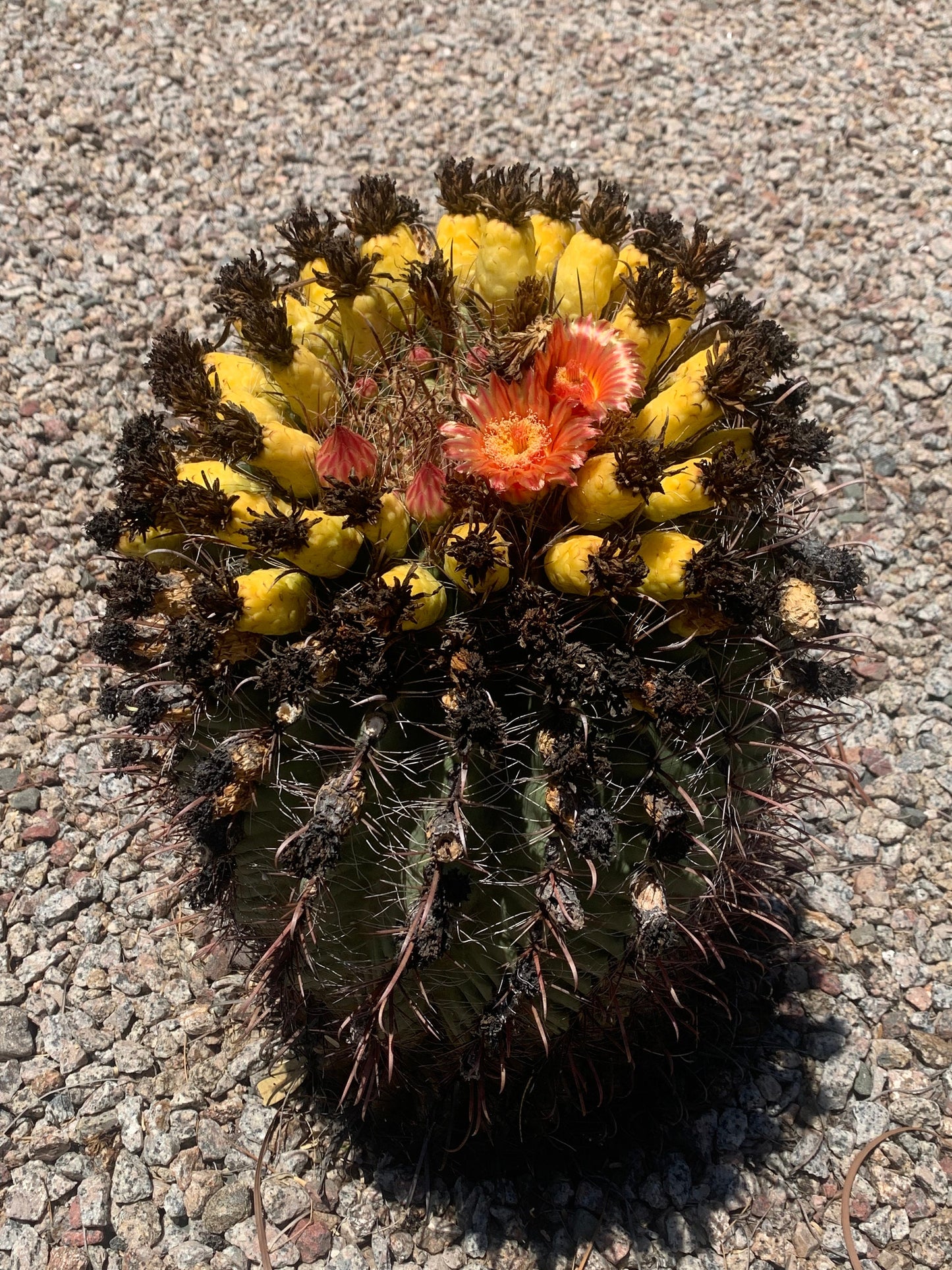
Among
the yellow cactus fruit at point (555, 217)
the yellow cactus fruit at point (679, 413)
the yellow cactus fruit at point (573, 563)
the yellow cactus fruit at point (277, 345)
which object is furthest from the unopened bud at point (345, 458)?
the yellow cactus fruit at point (555, 217)

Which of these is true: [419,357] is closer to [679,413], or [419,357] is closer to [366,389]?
[366,389]

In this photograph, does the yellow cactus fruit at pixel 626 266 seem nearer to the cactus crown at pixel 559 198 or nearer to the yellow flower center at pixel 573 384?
the cactus crown at pixel 559 198

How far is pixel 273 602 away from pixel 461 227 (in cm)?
100

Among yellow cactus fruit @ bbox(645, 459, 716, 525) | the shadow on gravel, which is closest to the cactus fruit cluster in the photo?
yellow cactus fruit @ bbox(645, 459, 716, 525)

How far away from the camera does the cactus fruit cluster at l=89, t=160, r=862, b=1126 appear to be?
6.46 ft

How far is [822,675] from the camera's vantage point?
2389 millimetres

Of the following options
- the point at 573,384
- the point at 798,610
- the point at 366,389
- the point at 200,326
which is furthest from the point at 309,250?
the point at 200,326

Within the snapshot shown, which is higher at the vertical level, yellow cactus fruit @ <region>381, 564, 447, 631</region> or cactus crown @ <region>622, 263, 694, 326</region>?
cactus crown @ <region>622, 263, 694, 326</region>

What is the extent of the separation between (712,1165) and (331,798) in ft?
5.12

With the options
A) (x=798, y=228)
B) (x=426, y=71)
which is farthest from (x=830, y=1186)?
(x=426, y=71)

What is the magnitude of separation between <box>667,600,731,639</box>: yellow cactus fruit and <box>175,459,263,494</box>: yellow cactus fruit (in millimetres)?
852

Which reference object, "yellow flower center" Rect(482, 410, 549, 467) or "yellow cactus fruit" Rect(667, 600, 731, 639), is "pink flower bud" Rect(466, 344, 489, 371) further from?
"yellow cactus fruit" Rect(667, 600, 731, 639)

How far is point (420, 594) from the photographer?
6.45 feet

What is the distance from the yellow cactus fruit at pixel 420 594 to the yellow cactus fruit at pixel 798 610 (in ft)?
2.21
